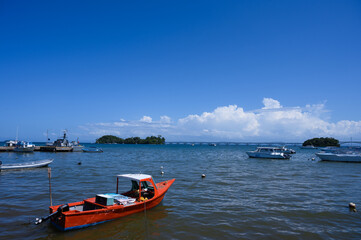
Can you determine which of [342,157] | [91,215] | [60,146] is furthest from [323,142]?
[91,215]

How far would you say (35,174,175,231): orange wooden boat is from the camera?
1088 cm

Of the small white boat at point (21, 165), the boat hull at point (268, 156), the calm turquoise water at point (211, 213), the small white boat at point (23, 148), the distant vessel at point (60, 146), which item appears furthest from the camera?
the distant vessel at point (60, 146)

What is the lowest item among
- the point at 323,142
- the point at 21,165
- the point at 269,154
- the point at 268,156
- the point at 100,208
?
the point at 268,156

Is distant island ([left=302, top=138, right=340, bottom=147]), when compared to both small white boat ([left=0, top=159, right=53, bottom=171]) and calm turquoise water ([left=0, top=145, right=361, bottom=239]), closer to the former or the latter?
calm turquoise water ([left=0, top=145, right=361, bottom=239])

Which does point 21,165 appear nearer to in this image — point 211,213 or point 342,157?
point 211,213

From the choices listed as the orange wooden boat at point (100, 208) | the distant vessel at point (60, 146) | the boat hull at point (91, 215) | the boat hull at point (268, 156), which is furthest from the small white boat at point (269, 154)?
the distant vessel at point (60, 146)

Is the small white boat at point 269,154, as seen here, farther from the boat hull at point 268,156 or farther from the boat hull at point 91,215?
the boat hull at point 91,215

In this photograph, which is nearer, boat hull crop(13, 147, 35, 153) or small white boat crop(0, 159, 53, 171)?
small white boat crop(0, 159, 53, 171)

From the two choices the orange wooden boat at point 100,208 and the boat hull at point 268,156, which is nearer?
the orange wooden boat at point 100,208

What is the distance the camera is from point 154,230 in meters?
11.8

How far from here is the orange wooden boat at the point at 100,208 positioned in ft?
35.7

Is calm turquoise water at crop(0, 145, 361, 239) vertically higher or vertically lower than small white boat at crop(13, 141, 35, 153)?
lower

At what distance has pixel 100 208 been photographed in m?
12.1

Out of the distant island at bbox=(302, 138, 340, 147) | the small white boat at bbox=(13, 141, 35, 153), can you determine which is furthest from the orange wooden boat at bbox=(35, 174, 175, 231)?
the distant island at bbox=(302, 138, 340, 147)
